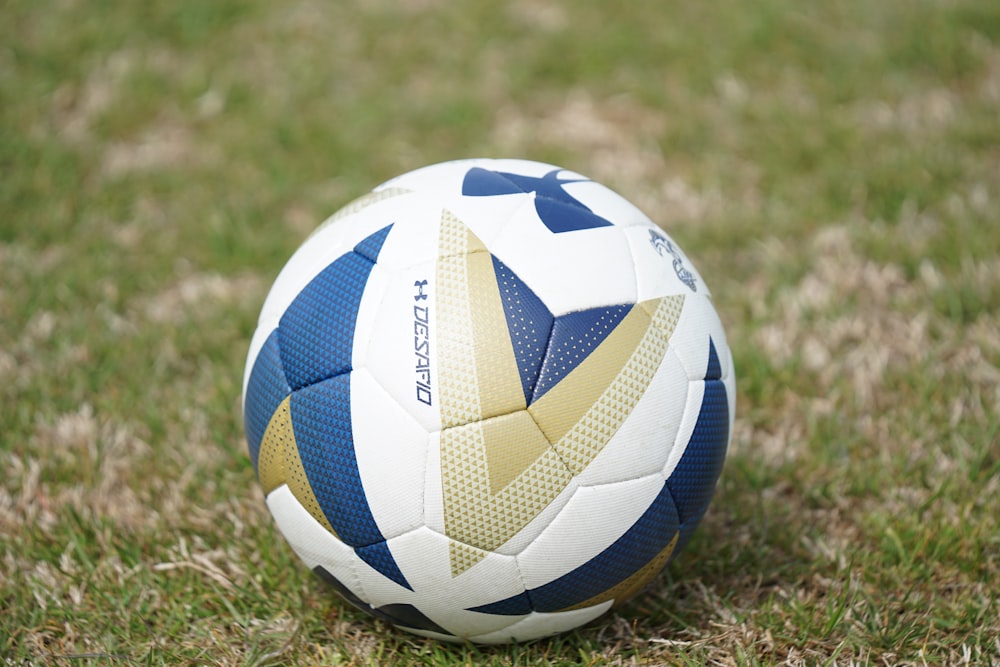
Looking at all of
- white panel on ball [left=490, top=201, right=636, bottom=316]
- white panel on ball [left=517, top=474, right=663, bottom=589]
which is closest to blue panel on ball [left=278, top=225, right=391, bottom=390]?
white panel on ball [left=490, top=201, right=636, bottom=316]

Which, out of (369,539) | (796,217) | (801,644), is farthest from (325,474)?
(796,217)

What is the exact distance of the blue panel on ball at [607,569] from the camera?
8.20ft

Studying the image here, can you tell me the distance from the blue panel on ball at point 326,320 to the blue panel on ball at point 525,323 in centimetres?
36

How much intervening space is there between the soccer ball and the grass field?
37 centimetres

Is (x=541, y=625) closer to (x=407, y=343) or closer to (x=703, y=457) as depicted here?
(x=703, y=457)

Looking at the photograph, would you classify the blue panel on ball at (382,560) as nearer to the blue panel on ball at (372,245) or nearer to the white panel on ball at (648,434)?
the white panel on ball at (648,434)

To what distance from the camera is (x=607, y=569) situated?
2.52 meters

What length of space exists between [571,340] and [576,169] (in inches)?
122

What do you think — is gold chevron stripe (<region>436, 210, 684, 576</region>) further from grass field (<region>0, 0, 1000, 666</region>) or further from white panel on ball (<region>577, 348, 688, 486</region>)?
grass field (<region>0, 0, 1000, 666</region>)

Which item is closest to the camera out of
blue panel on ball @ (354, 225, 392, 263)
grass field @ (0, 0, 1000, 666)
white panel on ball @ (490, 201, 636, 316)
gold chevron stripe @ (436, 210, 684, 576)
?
gold chevron stripe @ (436, 210, 684, 576)

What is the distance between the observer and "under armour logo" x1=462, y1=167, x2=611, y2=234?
2.60 metres

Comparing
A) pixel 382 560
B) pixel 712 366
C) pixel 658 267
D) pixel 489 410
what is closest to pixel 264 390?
pixel 382 560

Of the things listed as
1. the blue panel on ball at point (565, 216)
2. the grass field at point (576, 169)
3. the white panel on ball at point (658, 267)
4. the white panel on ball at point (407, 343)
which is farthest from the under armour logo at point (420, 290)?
the grass field at point (576, 169)

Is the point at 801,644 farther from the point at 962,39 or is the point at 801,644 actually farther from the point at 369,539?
the point at 962,39
